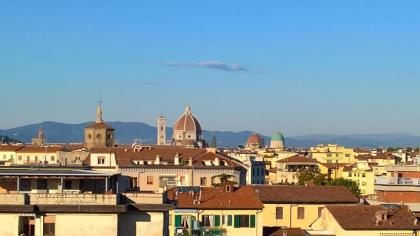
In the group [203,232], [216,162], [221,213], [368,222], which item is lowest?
[203,232]

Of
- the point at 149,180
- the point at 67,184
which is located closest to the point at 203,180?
the point at 149,180

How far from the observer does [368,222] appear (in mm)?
45875

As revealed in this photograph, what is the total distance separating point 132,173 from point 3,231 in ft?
233

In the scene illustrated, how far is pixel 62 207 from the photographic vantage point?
90.2ft

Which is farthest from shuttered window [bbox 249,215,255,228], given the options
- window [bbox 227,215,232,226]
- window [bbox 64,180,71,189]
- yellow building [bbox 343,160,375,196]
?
yellow building [bbox 343,160,375,196]

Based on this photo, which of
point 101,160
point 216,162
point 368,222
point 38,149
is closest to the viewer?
point 368,222

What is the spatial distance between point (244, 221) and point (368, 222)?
6710 mm

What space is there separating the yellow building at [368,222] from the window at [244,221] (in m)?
3.27

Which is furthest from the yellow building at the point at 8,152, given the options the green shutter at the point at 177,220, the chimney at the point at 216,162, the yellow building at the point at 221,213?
the green shutter at the point at 177,220

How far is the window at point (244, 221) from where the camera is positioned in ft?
164

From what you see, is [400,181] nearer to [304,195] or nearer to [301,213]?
[304,195]

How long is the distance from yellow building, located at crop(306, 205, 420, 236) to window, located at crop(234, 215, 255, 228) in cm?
327

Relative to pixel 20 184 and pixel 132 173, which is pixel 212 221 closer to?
pixel 20 184

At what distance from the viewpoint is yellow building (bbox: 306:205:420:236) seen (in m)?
45.3
